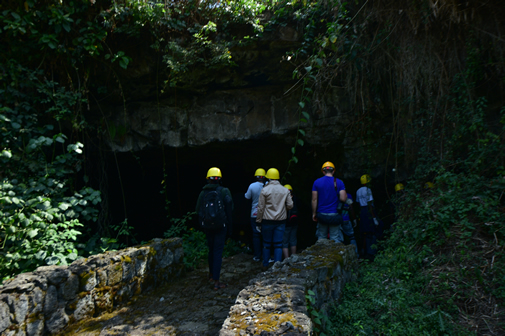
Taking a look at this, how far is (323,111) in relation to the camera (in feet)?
22.8

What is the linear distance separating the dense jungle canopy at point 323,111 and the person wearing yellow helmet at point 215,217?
121cm

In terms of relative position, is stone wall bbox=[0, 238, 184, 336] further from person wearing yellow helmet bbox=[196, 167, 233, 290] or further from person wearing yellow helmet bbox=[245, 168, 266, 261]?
person wearing yellow helmet bbox=[245, 168, 266, 261]

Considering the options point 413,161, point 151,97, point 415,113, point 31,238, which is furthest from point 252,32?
point 31,238

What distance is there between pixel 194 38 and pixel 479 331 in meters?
6.48

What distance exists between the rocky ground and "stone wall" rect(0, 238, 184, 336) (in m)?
0.15

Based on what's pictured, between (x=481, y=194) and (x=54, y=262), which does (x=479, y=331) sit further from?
(x=54, y=262)

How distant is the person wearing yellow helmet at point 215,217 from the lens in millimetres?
4309

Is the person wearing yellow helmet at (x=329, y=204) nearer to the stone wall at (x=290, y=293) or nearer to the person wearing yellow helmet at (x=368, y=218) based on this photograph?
the stone wall at (x=290, y=293)

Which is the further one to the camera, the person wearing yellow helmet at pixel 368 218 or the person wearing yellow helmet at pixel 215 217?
the person wearing yellow helmet at pixel 368 218

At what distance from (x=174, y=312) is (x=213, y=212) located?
1.33 metres

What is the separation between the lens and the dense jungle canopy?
346 centimetres

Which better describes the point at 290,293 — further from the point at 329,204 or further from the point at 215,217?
the point at 329,204

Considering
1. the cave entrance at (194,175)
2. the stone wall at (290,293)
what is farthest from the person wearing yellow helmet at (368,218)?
the stone wall at (290,293)

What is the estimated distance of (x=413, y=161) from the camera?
6055mm
